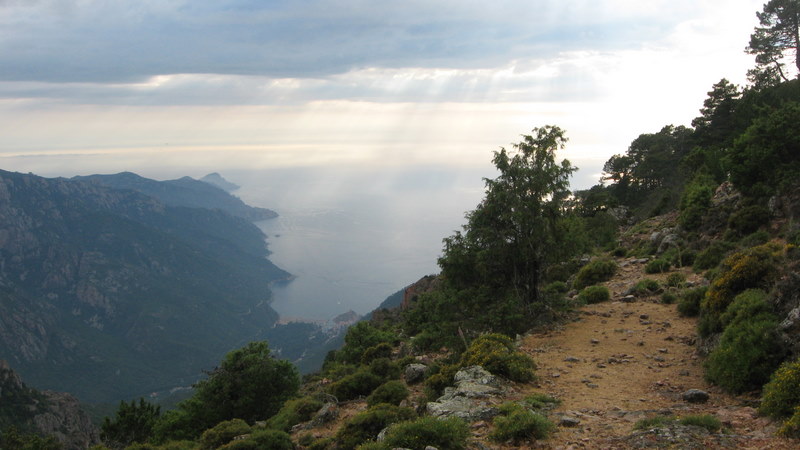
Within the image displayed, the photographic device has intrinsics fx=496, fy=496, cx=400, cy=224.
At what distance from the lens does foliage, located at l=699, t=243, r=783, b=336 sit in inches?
528

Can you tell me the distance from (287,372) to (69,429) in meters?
89.7

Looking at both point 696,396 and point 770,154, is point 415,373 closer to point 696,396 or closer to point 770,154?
point 696,396

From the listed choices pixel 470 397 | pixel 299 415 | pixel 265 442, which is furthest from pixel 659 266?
pixel 265 442

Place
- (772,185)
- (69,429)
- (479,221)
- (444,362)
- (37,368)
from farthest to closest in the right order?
(37,368)
(69,429)
(772,185)
(479,221)
(444,362)

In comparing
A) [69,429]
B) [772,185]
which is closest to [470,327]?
[772,185]

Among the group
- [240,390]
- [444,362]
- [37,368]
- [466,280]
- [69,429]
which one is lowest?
[37,368]

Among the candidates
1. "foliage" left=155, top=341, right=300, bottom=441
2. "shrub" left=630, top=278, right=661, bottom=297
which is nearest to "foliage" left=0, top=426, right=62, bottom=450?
"foliage" left=155, top=341, right=300, bottom=441

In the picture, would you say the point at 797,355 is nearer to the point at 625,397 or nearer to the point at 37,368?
the point at 625,397

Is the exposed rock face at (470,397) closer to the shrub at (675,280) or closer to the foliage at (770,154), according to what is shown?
the shrub at (675,280)

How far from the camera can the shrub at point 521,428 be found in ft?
29.4

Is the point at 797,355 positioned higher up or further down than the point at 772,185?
further down

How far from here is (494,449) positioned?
8.84 meters

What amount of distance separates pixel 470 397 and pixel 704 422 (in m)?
4.60

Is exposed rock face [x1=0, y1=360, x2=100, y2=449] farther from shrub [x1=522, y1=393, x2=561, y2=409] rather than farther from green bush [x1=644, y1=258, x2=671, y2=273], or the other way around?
shrub [x1=522, y1=393, x2=561, y2=409]
